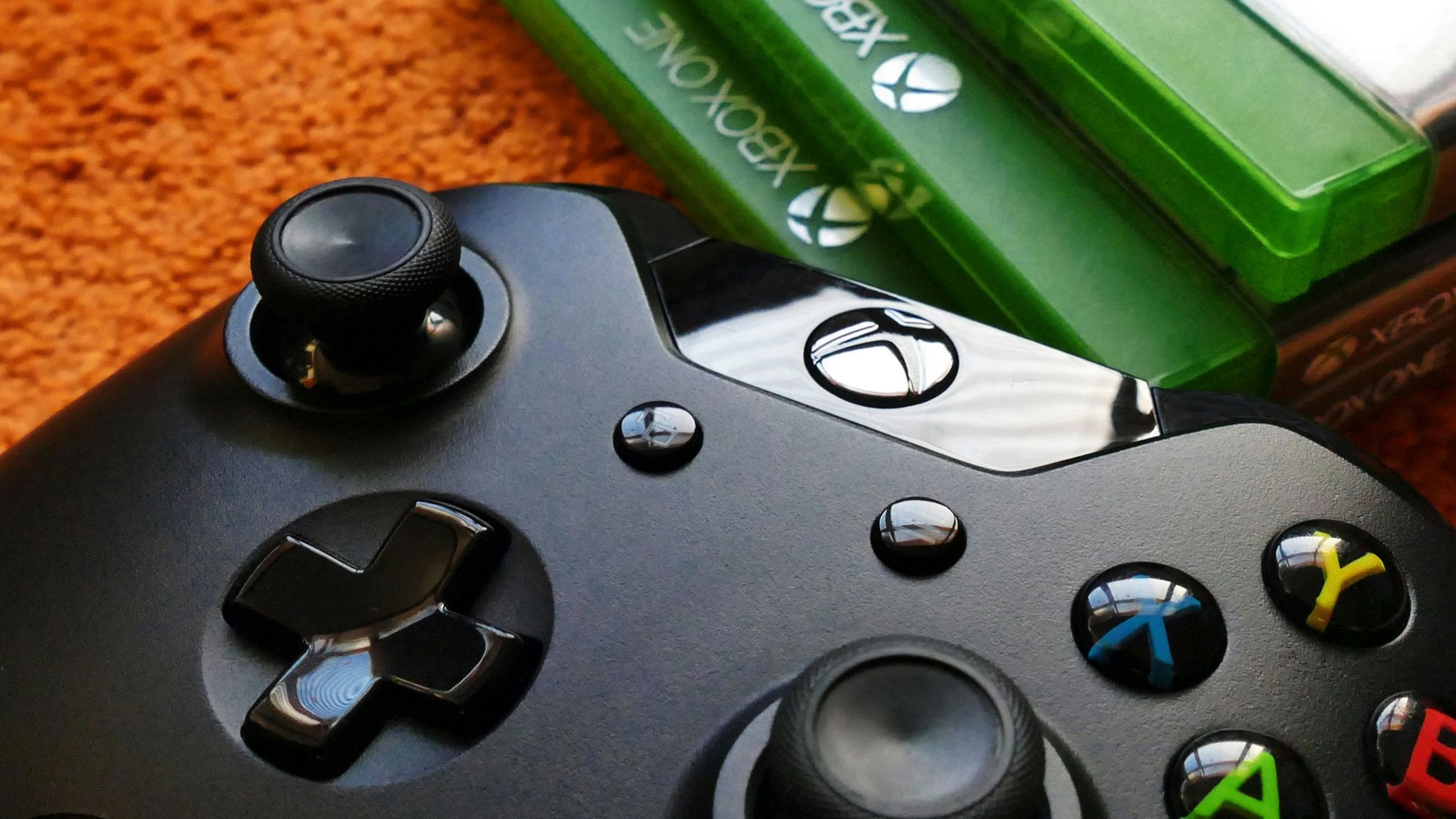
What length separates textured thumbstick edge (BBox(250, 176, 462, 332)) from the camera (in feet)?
1.63

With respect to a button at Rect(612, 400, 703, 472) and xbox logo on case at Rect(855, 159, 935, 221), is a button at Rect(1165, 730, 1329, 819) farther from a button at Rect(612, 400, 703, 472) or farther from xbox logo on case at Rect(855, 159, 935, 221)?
xbox logo on case at Rect(855, 159, 935, 221)

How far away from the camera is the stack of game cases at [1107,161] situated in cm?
58

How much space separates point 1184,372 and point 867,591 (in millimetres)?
222

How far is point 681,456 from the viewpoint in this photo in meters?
0.50

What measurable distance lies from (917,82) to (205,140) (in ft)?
1.36

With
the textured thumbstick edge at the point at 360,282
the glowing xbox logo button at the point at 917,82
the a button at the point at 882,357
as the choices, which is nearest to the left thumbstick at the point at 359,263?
the textured thumbstick edge at the point at 360,282

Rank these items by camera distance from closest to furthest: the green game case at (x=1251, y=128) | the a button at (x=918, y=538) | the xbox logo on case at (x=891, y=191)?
the a button at (x=918, y=538), the green game case at (x=1251, y=128), the xbox logo on case at (x=891, y=191)

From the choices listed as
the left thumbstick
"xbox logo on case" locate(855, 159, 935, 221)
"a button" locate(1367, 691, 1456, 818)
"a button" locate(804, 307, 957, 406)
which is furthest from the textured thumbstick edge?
"a button" locate(1367, 691, 1456, 818)

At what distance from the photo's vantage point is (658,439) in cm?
50

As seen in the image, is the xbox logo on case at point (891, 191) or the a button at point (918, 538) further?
the xbox logo on case at point (891, 191)

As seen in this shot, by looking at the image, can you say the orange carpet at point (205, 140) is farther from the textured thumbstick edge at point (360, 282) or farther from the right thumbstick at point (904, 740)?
the right thumbstick at point (904, 740)

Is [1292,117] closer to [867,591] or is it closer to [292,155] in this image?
[867,591]

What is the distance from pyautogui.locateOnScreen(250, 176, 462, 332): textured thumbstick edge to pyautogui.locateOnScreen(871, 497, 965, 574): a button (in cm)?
18

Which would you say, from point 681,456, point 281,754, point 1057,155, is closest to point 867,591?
point 681,456
